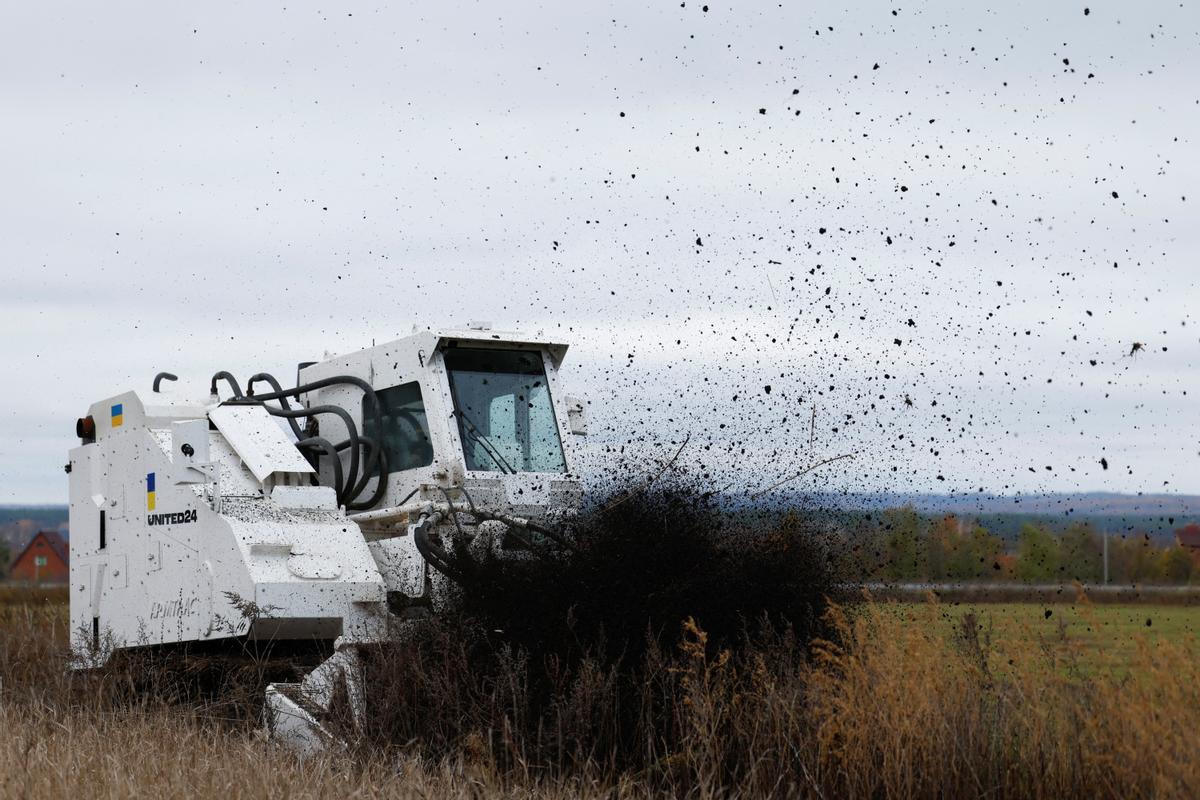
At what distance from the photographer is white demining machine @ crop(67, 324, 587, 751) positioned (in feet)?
32.8

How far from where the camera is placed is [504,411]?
11305mm

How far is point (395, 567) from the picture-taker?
1048 centimetres

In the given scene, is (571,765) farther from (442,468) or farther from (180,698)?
(180,698)

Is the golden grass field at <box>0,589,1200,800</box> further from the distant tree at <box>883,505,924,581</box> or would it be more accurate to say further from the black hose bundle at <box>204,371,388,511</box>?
the black hose bundle at <box>204,371,388,511</box>

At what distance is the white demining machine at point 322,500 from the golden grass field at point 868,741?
4.84 feet

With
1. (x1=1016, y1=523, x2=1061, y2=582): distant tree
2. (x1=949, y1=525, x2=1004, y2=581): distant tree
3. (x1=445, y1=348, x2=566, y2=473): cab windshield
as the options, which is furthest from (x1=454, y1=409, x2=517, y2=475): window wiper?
(x1=1016, y1=523, x2=1061, y2=582): distant tree

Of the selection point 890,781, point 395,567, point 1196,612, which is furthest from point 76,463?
point 1196,612

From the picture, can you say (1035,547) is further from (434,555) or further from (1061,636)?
(1061,636)

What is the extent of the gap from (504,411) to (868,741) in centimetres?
487

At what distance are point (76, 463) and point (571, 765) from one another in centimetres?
638

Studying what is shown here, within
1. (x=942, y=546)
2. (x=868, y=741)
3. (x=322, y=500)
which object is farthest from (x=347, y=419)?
(x=942, y=546)

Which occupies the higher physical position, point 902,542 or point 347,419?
point 347,419

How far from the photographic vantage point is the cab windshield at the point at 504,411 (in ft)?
36.1

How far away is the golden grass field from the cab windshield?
288 centimetres
